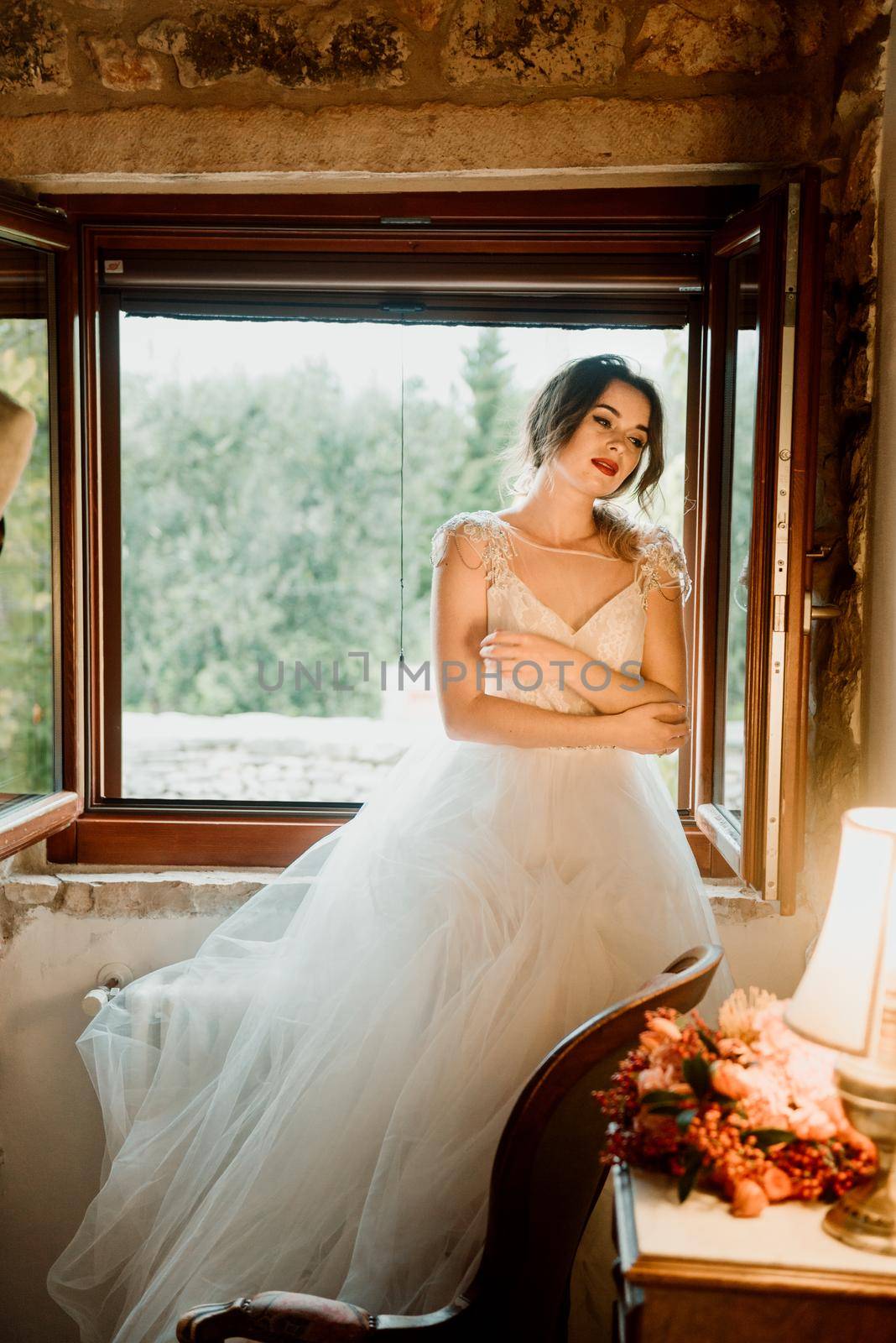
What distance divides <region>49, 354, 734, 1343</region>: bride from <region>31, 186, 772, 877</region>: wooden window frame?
0.29 meters

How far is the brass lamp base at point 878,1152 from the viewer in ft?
3.99

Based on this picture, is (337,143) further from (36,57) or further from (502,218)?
(36,57)

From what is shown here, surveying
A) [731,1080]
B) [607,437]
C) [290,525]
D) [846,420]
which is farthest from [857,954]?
[290,525]

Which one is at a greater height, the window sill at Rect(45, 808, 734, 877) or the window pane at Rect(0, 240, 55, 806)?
the window pane at Rect(0, 240, 55, 806)

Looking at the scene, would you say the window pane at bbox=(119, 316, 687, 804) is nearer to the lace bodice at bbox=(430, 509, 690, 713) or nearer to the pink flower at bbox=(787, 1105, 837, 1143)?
the lace bodice at bbox=(430, 509, 690, 713)

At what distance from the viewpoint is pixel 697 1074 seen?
4.32 ft

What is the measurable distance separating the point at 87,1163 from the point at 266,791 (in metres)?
0.99

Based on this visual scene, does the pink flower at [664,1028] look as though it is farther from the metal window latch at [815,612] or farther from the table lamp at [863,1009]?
the metal window latch at [815,612]

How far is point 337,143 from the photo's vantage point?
2320 mm

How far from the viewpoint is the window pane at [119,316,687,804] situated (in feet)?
8.68

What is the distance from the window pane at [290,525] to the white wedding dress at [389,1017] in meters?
0.55

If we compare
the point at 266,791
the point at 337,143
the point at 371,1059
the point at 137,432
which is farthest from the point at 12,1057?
the point at 337,143

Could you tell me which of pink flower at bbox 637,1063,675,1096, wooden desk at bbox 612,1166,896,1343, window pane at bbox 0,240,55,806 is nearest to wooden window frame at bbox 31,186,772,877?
window pane at bbox 0,240,55,806

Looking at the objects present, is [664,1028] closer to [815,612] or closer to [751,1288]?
[751,1288]
